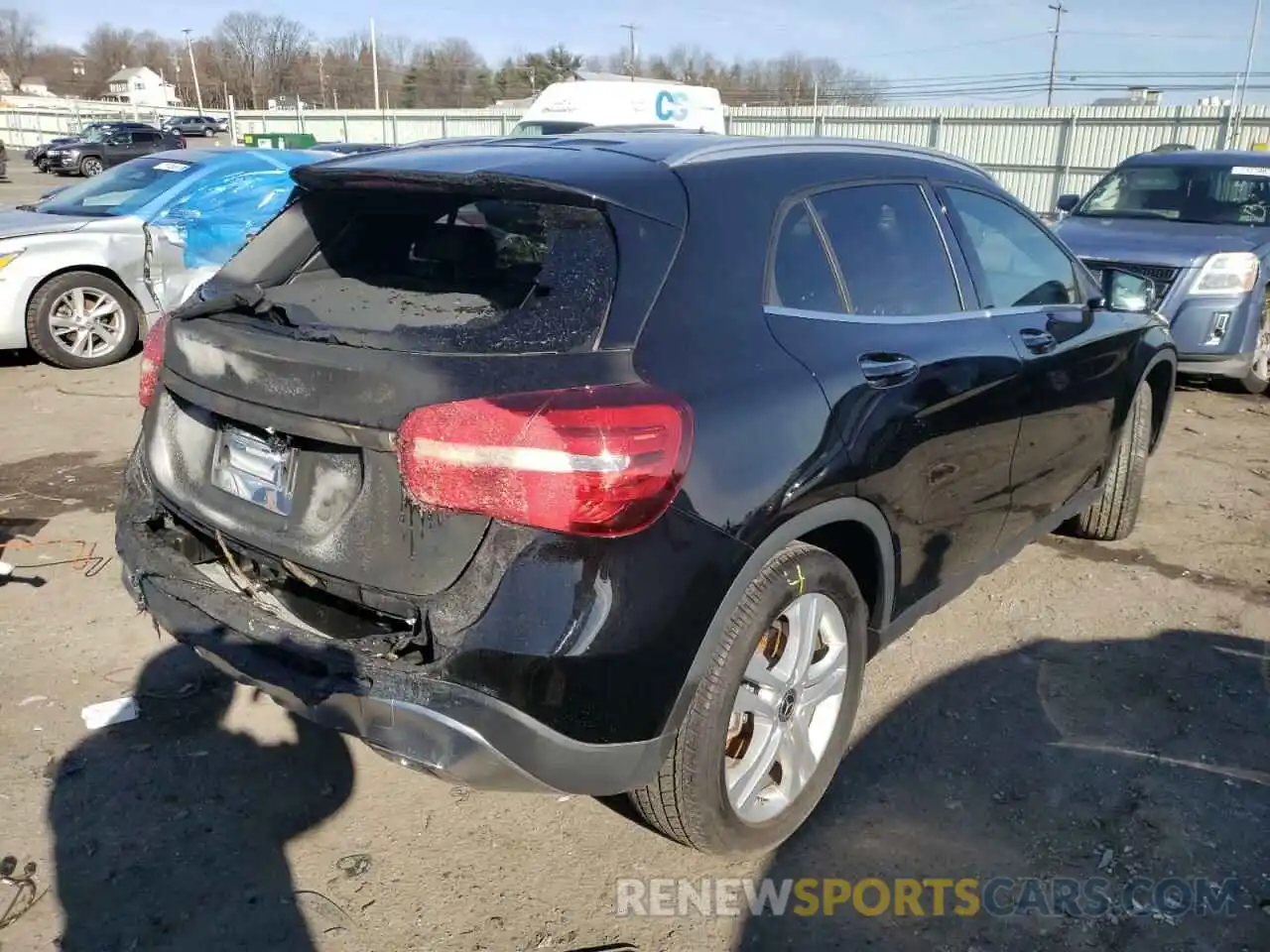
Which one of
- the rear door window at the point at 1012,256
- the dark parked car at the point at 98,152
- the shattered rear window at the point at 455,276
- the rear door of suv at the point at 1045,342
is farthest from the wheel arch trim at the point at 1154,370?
the dark parked car at the point at 98,152

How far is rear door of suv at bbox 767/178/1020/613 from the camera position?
2.71 metres

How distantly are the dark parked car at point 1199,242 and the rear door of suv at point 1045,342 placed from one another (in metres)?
3.49

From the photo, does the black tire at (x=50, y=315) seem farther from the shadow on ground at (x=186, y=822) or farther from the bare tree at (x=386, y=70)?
the bare tree at (x=386, y=70)

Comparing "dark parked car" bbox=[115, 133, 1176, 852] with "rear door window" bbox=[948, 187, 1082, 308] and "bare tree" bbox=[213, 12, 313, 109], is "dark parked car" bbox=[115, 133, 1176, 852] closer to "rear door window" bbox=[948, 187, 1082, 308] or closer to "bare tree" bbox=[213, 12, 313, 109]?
"rear door window" bbox=[948, 187, 1082, 308]

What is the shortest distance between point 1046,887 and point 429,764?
1638 millimetres

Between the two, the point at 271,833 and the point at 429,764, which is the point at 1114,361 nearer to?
the point at 429,764

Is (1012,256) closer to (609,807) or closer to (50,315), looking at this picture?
(609,807)

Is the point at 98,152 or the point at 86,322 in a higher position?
the point at 98,152

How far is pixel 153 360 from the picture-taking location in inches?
120

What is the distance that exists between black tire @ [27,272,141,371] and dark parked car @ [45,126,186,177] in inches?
1086

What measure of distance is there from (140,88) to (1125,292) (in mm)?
114497

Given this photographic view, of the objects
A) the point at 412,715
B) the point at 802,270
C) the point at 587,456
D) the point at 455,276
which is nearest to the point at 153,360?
the point at 455,276

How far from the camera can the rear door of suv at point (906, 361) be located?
271cm

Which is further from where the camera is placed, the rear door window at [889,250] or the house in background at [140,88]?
the house in background at [140,88]
